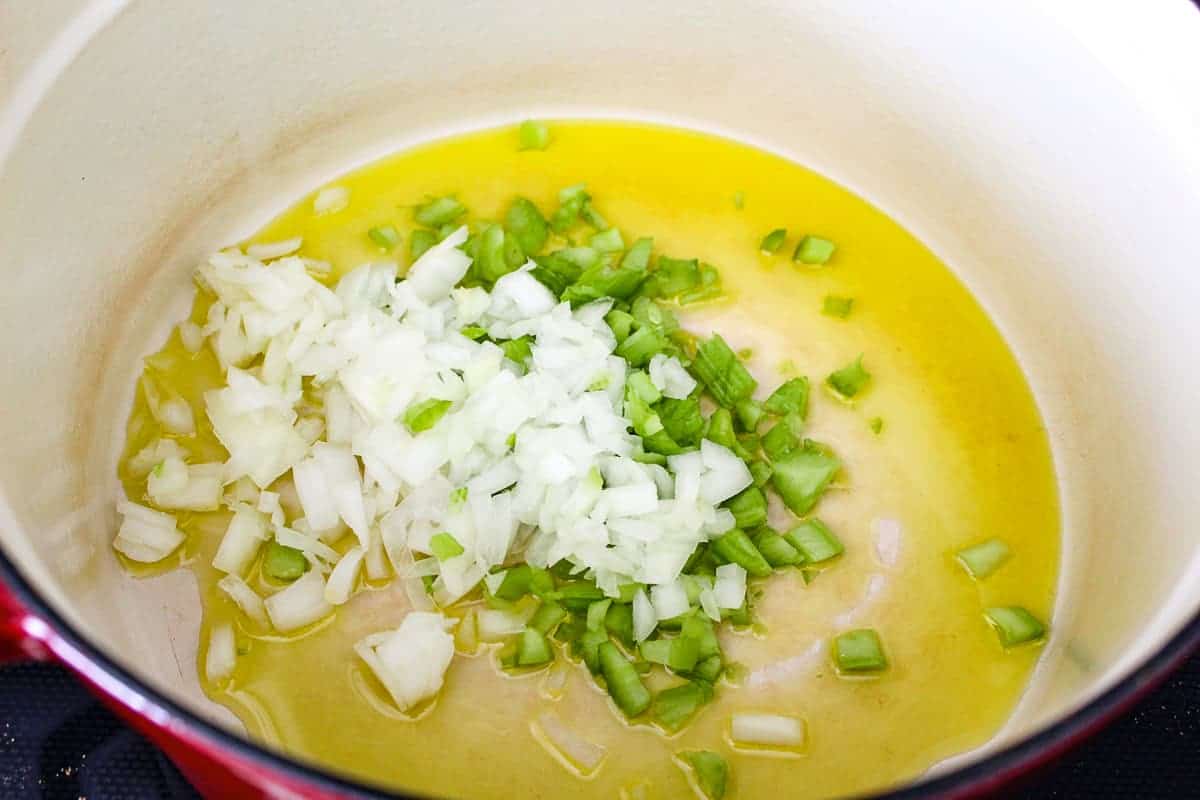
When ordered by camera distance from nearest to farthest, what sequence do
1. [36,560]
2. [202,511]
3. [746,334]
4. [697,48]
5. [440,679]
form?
[36,560] → [440,679] → [202,511] → [746,334] → [697,48]

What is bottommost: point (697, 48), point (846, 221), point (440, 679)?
point (440, 679)

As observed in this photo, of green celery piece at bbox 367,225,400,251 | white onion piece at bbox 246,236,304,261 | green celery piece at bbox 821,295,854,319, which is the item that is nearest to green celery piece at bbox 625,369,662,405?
green celery piece at bbox 821,295,854,319

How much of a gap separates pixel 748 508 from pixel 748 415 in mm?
128

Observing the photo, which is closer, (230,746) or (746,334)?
(230,746)

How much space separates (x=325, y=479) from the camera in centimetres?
123

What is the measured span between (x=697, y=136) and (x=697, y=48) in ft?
0.44

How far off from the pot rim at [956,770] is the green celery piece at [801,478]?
1.70 ft

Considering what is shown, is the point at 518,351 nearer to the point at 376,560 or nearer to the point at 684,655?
the point at 376,560

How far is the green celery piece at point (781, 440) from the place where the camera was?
1.29 m

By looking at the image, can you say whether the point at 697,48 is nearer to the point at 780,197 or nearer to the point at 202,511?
the point at 780,197

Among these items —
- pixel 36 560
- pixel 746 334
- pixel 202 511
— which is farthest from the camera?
pixel 746 334

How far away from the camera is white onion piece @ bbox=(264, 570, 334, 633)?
118cm

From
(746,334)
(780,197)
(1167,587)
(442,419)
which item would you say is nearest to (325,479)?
(442,419)

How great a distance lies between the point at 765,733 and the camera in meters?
1.13
